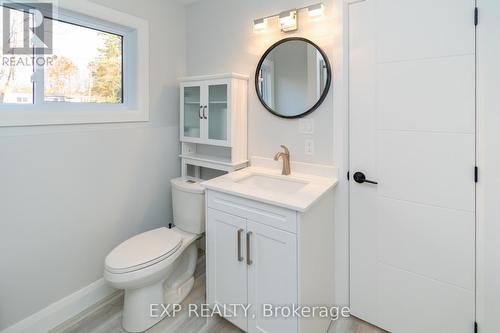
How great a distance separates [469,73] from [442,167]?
0.48 m

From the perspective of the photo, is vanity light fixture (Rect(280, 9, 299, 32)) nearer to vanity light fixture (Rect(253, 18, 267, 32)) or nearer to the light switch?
vanity light fixture (Rect(253, 18, 267, 32))

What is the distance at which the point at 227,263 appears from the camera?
167cm

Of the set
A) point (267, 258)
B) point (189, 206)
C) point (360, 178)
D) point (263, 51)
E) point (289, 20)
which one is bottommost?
point (267, 258)

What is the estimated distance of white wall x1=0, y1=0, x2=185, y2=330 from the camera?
5.19 feet

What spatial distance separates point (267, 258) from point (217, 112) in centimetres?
124

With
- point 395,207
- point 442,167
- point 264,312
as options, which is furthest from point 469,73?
point 264,312

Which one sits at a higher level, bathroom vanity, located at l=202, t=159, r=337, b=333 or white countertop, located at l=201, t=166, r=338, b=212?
white countertop, located at l=201, t=166, r=338, b=212

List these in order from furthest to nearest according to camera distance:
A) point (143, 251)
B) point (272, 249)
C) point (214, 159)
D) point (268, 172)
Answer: point (214, 159) < point (268, 172) < point (143, 251) < point (272, 249)

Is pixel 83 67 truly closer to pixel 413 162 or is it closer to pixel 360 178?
pixel 360 178

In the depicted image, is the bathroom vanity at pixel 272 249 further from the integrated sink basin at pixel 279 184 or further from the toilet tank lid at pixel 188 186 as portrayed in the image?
the toilet tank lid at pixel 188 186

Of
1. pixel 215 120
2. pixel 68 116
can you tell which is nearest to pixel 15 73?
pixel 68 116

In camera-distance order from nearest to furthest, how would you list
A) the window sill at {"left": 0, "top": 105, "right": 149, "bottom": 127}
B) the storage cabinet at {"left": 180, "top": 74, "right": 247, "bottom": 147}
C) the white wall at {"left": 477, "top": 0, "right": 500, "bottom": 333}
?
the white wall at {"left": 477, "top": 0, "right": 500, "bottom": 333} → the window sill at {"left": 0, "top": 105, "right": 149, "bottom": 127} → the storage cabinet at {"left": 180, "top": 74, "right": 247, "bottom": 147}

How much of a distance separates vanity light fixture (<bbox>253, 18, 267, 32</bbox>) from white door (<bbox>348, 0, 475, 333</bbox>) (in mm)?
601

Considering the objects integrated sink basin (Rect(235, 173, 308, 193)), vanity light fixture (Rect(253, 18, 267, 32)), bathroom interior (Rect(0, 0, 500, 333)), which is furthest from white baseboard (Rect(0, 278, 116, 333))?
vanity light fixture (Rect(253, 18, 267, 32))
